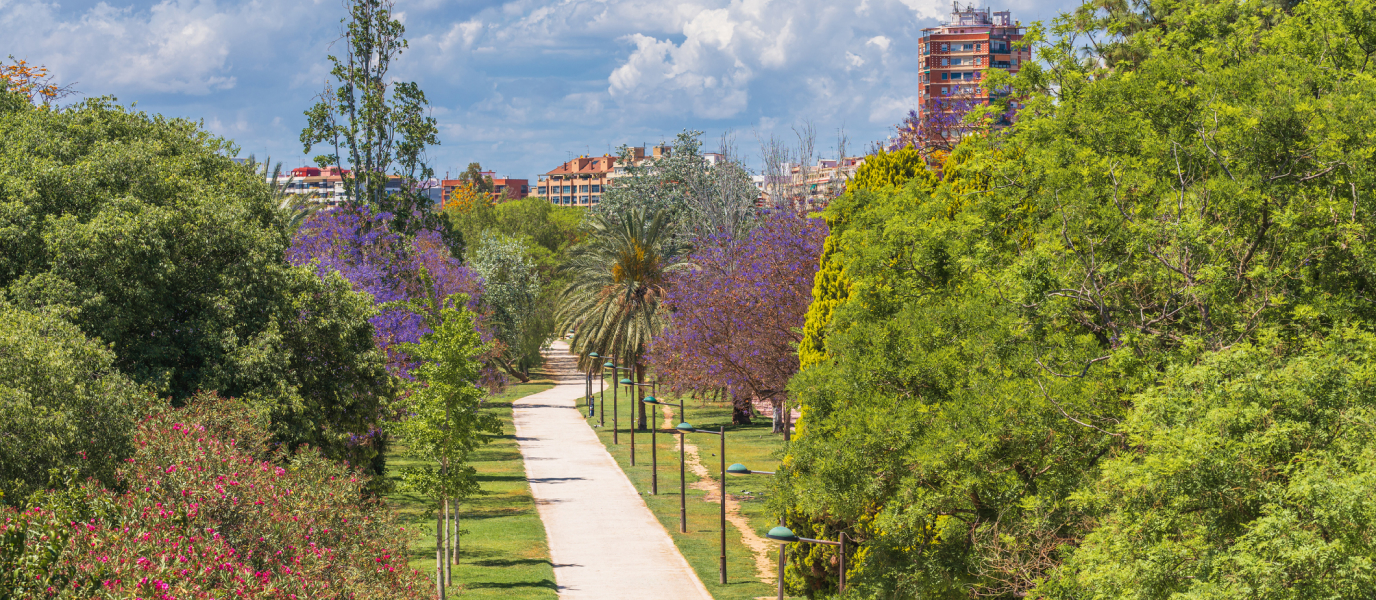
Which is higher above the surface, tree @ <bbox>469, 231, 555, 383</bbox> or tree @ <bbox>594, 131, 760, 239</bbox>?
tree @ <bbox>594, 131, 760, 239</bbox>

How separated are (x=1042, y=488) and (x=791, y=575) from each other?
9762 millimetres

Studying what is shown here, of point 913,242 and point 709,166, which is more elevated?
point 709,166

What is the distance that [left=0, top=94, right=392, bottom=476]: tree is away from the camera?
17.0 m

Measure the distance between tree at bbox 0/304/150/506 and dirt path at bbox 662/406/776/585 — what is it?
1387cm

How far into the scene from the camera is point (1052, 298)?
1295 centimetres

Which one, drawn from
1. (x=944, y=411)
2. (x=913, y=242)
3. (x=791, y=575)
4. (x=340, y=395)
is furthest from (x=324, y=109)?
(x=944, y=411)

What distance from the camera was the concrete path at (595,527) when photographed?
74.1 feet

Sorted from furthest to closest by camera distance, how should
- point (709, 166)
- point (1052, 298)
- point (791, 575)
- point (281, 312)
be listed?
1. point (709, 166)
2. point (791, 575)
3. point (281, 312)
4. point (1052, 298)

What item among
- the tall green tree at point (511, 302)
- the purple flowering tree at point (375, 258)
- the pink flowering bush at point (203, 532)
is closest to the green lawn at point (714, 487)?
the tall green tree at point (511, 302)

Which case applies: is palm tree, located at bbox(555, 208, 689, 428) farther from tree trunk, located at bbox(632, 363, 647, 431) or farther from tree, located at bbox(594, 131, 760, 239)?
tree, located at bbox(594, 131, 760, 239)

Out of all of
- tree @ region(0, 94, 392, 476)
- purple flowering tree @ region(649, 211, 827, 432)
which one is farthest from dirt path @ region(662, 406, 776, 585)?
tree @ region(0, 94, 392, 476)

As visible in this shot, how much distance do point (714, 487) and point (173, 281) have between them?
19491 millimetres

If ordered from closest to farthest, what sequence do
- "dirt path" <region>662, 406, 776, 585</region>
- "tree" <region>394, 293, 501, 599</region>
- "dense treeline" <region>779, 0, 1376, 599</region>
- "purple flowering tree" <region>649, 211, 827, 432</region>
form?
"dense treeline" <region>779, 0, 1376, 599</region>
"tree" <region>394, 293, 501, 599</region>
"dirt path" <region>662, 406, 776, 585</region>
"purple flowering tree" <region>649, 211, 827, 432</region>

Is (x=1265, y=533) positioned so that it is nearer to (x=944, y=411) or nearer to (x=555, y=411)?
(x=944, y=411)
